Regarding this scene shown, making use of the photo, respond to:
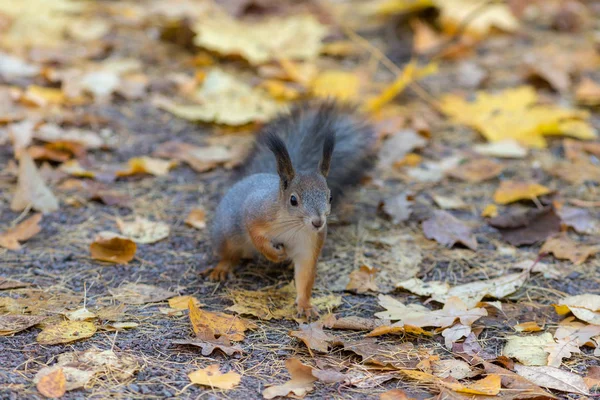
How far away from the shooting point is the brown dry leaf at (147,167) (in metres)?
3.08

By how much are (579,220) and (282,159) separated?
128cm

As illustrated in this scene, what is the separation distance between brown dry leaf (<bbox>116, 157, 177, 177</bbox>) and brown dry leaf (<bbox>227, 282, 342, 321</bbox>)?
0.93 m

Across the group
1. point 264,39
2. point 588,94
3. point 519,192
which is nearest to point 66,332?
point 519,192

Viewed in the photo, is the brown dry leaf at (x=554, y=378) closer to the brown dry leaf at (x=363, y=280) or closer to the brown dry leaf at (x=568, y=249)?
the brown dry leaf at (x=363, y=280)

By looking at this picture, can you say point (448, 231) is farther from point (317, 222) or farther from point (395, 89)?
point (395, 89)

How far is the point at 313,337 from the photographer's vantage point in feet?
6.66

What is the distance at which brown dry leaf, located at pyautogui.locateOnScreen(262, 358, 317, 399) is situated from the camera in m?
1.78

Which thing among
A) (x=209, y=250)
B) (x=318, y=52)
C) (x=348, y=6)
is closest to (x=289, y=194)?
(x=209, y=250)

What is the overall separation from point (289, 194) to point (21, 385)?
883 millimetres

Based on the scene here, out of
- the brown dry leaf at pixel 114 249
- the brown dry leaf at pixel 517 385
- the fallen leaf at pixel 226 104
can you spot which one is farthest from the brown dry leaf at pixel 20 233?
the brown dry leaf at pixel 517 385

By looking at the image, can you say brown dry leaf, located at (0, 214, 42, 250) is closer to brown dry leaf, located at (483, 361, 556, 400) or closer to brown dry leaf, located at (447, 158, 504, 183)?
brown dry leaf, located at (483, 361, 556, 400)

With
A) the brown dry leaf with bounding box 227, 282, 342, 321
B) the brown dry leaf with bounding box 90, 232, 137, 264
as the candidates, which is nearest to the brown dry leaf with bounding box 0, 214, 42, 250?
the brown dry leaf with bounding box 90, 232, 137, 264

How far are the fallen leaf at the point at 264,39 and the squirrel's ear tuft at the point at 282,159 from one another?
1993 mm

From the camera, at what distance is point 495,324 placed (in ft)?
7.22
